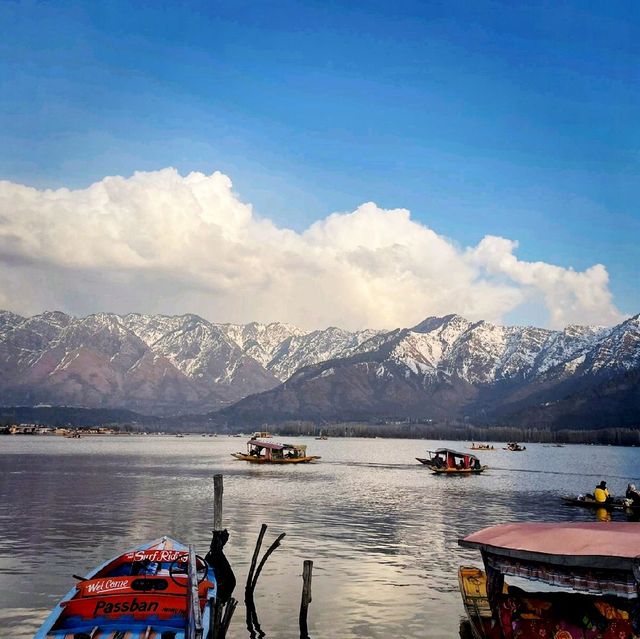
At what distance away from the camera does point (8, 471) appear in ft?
370

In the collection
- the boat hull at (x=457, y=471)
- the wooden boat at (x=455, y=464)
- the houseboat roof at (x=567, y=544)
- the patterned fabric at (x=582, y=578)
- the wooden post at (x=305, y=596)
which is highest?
the houseboat roof at (x=567, y=544)

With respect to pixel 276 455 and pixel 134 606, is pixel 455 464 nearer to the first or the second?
pixel 276 455

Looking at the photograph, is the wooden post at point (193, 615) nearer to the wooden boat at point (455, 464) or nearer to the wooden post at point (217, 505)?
the wooden post at point (217, 505)

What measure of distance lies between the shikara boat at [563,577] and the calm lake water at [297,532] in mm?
6712

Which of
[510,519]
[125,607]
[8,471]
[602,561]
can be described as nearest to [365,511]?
[510,519]

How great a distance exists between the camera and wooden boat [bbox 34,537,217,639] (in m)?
22.3

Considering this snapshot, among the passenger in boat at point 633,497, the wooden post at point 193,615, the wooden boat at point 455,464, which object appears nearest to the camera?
the wooden post at point 193,615

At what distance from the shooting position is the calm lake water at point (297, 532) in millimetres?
30906

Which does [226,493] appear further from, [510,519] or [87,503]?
[510,519]

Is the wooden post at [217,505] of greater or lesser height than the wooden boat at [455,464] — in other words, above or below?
above

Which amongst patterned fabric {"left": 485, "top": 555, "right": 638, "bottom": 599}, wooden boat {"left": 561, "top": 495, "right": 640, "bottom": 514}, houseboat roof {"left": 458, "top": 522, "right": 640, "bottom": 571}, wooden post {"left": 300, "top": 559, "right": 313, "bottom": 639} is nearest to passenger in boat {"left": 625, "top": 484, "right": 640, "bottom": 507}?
wooden boat {"left": 561, "top": 495, "right": 640, "bottom": 514}

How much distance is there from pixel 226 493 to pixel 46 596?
169 ft

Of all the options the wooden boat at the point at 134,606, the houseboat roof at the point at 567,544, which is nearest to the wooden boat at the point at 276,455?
the wooden boat at the point at 134,606

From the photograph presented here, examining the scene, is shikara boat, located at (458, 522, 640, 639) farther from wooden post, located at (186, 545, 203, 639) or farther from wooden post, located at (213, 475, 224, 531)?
wooden post, located at (213, 475, 224, 531)
